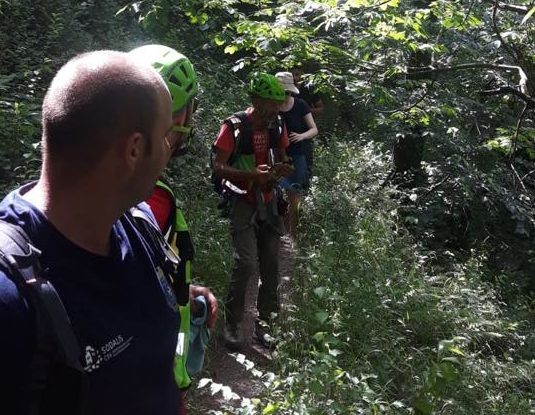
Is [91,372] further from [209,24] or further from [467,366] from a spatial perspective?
[209,24]

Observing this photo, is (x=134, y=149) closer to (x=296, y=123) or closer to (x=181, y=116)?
(x=181, y=116)

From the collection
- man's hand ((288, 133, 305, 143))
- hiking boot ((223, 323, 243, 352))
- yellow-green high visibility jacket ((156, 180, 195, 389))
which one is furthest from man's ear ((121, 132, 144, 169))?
man's hand ((288, 133, 305, 143))

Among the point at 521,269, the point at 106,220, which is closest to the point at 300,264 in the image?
the point at 521,269

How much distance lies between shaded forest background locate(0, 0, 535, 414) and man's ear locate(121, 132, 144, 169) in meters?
1.85

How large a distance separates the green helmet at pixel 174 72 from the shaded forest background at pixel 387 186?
1.47m

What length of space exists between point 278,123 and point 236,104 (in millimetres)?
4771

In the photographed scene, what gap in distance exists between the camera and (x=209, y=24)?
6914mm

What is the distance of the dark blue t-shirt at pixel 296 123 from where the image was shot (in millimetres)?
7438

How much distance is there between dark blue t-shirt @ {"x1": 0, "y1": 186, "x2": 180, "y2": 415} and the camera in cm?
110

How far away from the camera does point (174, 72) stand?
224 cm

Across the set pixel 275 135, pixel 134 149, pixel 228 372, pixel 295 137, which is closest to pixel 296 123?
pixel 295 137

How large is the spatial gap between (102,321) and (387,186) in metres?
7.73

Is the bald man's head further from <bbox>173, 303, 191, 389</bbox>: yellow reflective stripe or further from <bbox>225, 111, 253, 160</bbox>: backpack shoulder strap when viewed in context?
<bbox>225, 111, 253, 160</bbox>: backpack shoulder strap

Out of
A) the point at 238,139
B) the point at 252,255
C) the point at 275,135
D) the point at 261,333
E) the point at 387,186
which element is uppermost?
the point at 238,139
